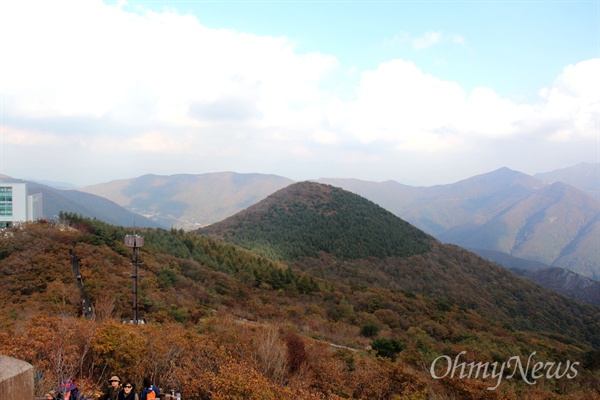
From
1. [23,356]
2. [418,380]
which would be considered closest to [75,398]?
[23,356]

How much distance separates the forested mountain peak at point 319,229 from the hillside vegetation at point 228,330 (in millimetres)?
11615

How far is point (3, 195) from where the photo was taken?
3881 cm

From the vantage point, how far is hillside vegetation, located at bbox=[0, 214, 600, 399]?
7355mm

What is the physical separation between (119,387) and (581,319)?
5750cm

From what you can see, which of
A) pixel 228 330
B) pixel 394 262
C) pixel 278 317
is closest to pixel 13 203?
pixel 278 317

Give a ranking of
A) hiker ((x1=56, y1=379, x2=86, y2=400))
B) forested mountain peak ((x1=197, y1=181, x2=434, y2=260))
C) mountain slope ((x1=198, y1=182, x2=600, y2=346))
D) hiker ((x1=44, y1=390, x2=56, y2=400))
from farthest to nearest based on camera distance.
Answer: forested mountain peak ((x1=197, y1=181, x2=434, y2=260)) → mountain slope ((x1=198, y1=182, x2=600, y2=346)) → hiker ((x1=56, y1=379, x2=86, y2=400)) → hiker ((x1=44, y1=390, x2=56, y2=400))

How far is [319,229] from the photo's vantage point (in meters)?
63.7

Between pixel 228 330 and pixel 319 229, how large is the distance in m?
54.0

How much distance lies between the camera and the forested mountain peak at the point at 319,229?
184 ft

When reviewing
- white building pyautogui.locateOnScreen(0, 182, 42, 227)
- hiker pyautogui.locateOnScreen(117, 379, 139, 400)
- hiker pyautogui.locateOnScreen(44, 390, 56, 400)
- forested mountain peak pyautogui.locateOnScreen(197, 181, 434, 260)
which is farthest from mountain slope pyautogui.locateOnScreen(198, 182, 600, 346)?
hiker pyautogui.locateOnScreen(44, 390, 56, 400)

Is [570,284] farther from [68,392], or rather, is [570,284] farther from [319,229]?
[68,392]

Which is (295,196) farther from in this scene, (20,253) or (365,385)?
(365,385)

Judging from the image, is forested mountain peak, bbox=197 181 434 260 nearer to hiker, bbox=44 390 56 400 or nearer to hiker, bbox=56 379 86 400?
hiker, bbox=44 390 56 400

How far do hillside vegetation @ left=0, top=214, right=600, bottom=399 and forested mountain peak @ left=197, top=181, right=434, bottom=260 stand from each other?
Result: 457 inches
